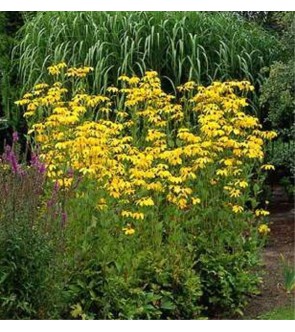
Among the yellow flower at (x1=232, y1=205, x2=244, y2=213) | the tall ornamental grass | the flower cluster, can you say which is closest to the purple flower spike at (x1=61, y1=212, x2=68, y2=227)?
the flower cluster

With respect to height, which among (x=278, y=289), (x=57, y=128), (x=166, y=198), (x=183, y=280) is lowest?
(x=278, y=289)

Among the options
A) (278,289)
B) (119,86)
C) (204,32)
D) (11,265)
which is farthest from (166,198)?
(204,32)

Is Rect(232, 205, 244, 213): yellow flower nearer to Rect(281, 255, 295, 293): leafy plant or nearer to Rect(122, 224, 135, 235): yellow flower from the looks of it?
Rect(281, 255, 295, 293): leafy plant

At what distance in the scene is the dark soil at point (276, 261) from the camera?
4.91 metres

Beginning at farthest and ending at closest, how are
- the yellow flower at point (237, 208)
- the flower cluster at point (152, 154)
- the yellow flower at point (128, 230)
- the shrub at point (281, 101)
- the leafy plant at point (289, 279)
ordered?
1. the shrub at point (281, 101)
2. the leafy plant at point (289, 279)
3. the yellow flower at point (237, 208)
4. the flower cluster at point (152, 154)
5. the yellow flower at point (128, 230)

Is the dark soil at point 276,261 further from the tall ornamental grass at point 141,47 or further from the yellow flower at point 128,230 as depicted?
the tall ornamental grass at point 141,47

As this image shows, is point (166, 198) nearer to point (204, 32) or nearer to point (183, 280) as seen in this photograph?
point (183, 280)

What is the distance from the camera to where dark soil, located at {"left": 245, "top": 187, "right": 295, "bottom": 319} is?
4.91m

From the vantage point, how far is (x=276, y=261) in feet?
19.1

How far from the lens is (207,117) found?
4902 millimetres

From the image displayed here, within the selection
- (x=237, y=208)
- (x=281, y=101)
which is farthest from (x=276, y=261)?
(x=281, y=101)

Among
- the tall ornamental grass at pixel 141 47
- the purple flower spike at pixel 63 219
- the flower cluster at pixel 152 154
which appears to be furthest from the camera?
the tall ornamental grass at pixel 141 47

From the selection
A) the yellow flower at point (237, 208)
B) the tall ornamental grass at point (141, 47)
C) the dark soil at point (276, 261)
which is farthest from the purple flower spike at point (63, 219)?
the tall ornamental grass at point (141, 47)

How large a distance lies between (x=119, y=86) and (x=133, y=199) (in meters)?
1.94
